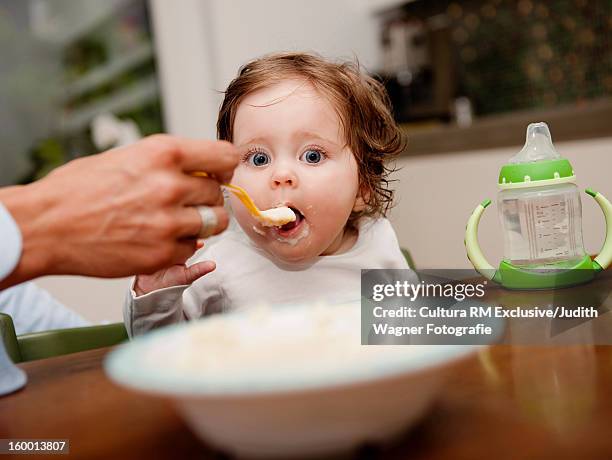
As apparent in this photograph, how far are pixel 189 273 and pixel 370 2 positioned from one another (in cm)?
330

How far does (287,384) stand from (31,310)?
124 cm

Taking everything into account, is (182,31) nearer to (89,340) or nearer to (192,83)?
(192,83)

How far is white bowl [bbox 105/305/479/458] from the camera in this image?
482 millimetres

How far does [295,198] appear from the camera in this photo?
125 centimetres

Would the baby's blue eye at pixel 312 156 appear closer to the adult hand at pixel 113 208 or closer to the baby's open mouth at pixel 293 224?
the baby's open mouth at pixel 293 224

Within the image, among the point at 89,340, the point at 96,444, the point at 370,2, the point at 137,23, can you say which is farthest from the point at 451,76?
the point at 96,444

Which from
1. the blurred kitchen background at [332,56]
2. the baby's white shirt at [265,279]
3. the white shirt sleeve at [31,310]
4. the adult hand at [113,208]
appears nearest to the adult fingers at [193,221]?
the adult hand at [113,208]

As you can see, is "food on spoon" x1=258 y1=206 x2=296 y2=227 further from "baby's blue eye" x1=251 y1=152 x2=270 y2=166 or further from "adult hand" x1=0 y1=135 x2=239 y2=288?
"adult hand" x1=0 y1=135 x2=239 y2=288

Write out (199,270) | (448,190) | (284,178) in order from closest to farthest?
(199,270) < (284,178) < (448,190)

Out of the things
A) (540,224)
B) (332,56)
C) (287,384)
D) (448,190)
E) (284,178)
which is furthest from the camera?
(332,56)

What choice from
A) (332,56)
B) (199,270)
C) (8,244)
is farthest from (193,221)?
(332,56)

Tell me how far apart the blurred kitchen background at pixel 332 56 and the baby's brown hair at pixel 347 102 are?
1.74 metres

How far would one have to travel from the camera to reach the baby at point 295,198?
1.24 m

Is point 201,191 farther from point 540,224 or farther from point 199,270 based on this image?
point 540,224
